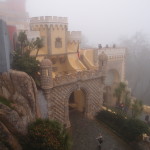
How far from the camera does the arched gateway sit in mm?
16594

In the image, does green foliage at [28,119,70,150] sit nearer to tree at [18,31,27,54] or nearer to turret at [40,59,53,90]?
turret at [40,59,53,90]

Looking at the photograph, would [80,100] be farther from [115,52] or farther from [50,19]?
[115,52]

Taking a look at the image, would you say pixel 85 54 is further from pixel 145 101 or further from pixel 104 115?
pixel 145 101

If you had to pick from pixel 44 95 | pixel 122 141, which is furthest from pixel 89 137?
pixel 44 95

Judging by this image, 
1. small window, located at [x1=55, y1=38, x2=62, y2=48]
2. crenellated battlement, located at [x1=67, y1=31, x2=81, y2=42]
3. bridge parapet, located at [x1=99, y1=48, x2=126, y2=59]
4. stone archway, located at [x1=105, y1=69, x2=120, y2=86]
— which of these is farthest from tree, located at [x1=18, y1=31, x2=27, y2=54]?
stone archway, located at [x1=105, y1=69, x2=120, y2=86]

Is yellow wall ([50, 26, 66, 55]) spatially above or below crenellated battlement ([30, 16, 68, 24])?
below

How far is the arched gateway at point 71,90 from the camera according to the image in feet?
54.4

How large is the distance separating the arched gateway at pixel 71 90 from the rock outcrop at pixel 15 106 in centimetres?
302

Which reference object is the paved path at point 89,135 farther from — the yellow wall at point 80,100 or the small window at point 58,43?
the small window at point 58,43

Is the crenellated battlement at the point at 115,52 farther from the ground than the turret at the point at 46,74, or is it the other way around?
the crenellated battlement at the point at 115,52

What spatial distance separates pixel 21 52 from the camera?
17.6 m

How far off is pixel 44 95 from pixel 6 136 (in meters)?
7.88

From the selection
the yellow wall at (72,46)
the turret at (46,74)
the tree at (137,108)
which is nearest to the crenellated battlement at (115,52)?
the yellow wall at (72,46)

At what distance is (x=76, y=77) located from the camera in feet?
62.4
